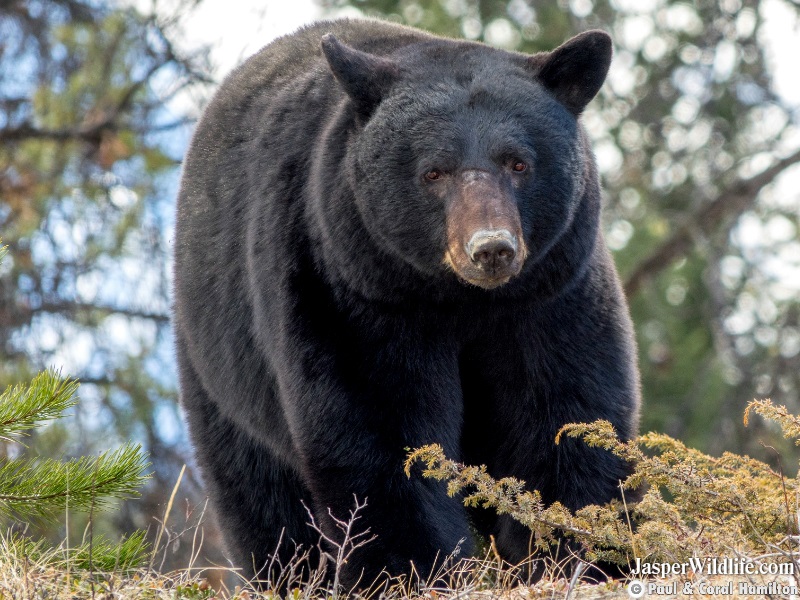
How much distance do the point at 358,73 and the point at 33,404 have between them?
5.76 feet

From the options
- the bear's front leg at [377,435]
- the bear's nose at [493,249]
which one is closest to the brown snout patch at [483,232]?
the bear's nose at [493,249]

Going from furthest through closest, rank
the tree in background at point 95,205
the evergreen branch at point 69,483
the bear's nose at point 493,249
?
the tree in background at point 95,205 < the evergreen branch at point 69,483 < the bear's nose at point 493,249

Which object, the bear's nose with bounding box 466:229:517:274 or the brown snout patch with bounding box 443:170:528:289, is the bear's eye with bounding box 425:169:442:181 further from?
the bear's nose with bounding box 466:229:517:274

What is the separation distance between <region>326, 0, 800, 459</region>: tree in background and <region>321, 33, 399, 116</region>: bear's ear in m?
7.76

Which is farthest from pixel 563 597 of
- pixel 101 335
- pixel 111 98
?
pixel 111 98

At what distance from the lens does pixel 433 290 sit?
480 cm

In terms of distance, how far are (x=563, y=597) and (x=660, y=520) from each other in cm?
53

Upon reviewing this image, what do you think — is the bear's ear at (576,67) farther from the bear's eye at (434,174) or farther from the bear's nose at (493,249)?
the bear's nose at (493,249)

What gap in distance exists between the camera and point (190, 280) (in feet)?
19.6

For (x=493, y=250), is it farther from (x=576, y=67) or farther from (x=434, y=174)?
(x=576, y=67)

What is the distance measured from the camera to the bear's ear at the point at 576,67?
4.88m

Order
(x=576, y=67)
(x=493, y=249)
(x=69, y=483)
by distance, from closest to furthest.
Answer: (x=493, y=249)
(x=69, y=483)
(x=576, y=67)

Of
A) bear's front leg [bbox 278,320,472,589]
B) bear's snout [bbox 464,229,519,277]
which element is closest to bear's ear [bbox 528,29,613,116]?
bear's snout [bbox 464,229,519,277]

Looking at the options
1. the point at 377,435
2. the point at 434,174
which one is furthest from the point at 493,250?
the point at 377,435
